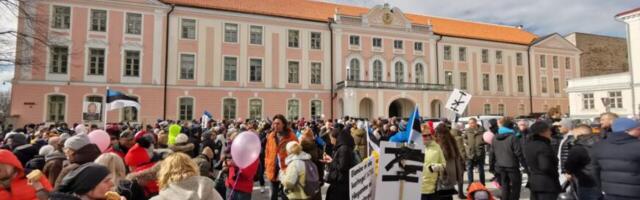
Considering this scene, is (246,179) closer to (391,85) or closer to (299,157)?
(299,157)

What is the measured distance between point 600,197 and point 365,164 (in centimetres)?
353

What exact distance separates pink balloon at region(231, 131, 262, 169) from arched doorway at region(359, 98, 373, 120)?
2790 centimetres

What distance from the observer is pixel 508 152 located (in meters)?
6.78

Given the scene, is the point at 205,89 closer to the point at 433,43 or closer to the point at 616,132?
the point at 433,43

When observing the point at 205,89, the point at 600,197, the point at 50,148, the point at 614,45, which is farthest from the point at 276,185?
the point at 614,45

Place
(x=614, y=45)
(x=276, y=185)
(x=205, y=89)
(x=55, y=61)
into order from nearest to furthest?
1. (x=276, y=185)
2. (x=55, y=61)
3. (x=205, y=89)
4. (x=614, y=45)

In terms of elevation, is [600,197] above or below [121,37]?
below

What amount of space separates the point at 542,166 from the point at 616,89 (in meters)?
35.4

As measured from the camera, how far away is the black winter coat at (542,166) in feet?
17.9

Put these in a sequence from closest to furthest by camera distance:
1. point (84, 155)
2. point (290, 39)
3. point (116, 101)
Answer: point (84, 155) < point (116, 101) < point (290, 39)

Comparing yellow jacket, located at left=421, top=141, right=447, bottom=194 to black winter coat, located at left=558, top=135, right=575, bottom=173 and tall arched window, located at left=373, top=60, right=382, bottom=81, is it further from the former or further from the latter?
tall arched window, located at left=373, top=60, right=382, bottom=81

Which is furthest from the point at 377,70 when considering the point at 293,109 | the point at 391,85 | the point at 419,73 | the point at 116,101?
the point at 116,101

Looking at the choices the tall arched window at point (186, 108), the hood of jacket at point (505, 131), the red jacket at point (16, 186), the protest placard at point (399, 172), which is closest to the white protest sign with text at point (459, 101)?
the hood of jacket at point (505, 131)

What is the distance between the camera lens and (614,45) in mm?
51719
